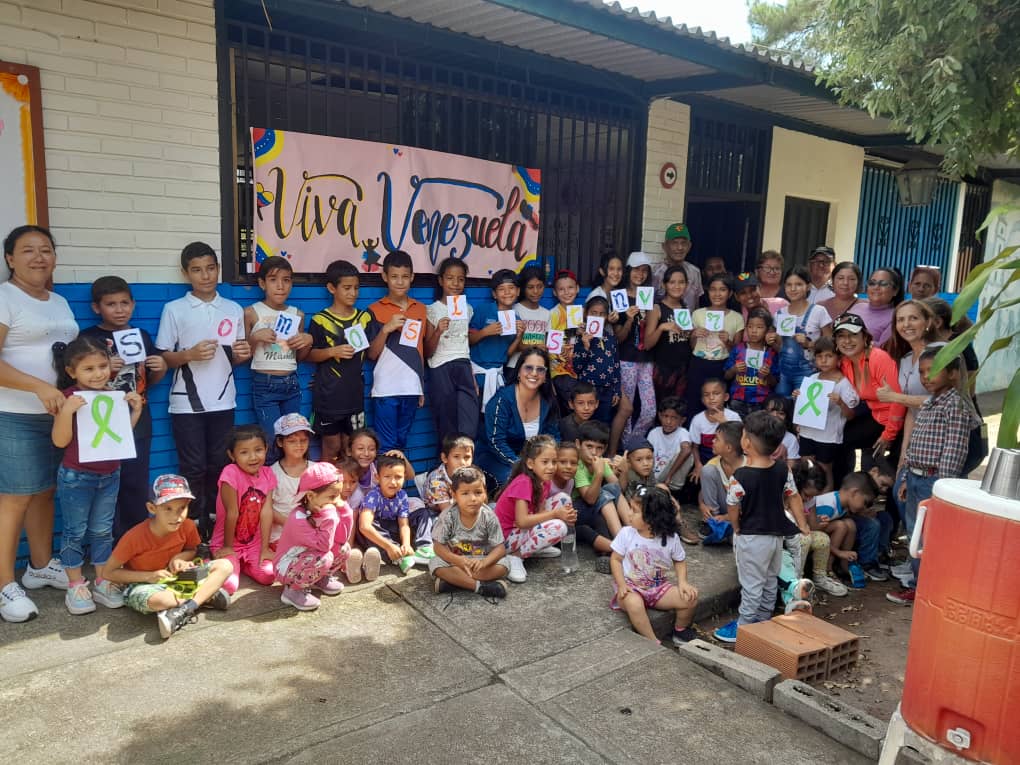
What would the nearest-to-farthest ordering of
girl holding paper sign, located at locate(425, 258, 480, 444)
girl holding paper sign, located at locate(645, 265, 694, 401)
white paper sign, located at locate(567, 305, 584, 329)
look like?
girl holding paper sign, located at locate(425, 258, 480, 444), white paper sign, located at locate(567, 305, 584, 329), girl holding paper sign, located at locate(645, 265, 694, 401)

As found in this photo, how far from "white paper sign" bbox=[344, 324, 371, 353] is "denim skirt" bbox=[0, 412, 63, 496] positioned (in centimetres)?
183

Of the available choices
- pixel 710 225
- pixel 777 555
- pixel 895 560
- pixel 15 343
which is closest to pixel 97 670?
pixel 15 343

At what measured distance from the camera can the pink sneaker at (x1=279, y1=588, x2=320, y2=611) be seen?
4172 millimetres

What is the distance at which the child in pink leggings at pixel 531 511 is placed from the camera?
4.82 metres

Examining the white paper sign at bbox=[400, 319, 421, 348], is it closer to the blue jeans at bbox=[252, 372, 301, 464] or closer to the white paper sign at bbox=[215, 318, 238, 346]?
the blue jeans at bbox=[252, 372, 301, 464]

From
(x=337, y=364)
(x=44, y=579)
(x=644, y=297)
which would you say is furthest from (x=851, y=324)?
(x=44, y=579)

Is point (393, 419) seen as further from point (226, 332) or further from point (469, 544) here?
point (469, 544)

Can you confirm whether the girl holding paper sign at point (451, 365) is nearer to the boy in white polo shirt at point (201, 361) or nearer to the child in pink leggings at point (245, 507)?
the boy in white polo shirt at point (201, 361)

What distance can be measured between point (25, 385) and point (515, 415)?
308 cm

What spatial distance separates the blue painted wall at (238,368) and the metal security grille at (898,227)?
274 inches

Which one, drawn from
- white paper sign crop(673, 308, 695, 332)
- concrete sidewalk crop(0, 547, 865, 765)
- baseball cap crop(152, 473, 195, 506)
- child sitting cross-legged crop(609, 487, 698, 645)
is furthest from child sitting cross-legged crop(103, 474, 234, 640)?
white paper sign crop(673, 308, 695, 332)

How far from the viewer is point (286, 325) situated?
5012 millimetres

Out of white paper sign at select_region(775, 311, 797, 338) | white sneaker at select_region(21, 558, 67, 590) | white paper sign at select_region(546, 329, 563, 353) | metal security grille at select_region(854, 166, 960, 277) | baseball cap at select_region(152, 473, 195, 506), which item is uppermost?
metal security grille at select_region(854, 166, 960, 277)

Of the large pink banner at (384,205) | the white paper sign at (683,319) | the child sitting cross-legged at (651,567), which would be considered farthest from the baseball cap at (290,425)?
the white paper sign at (683,319)
